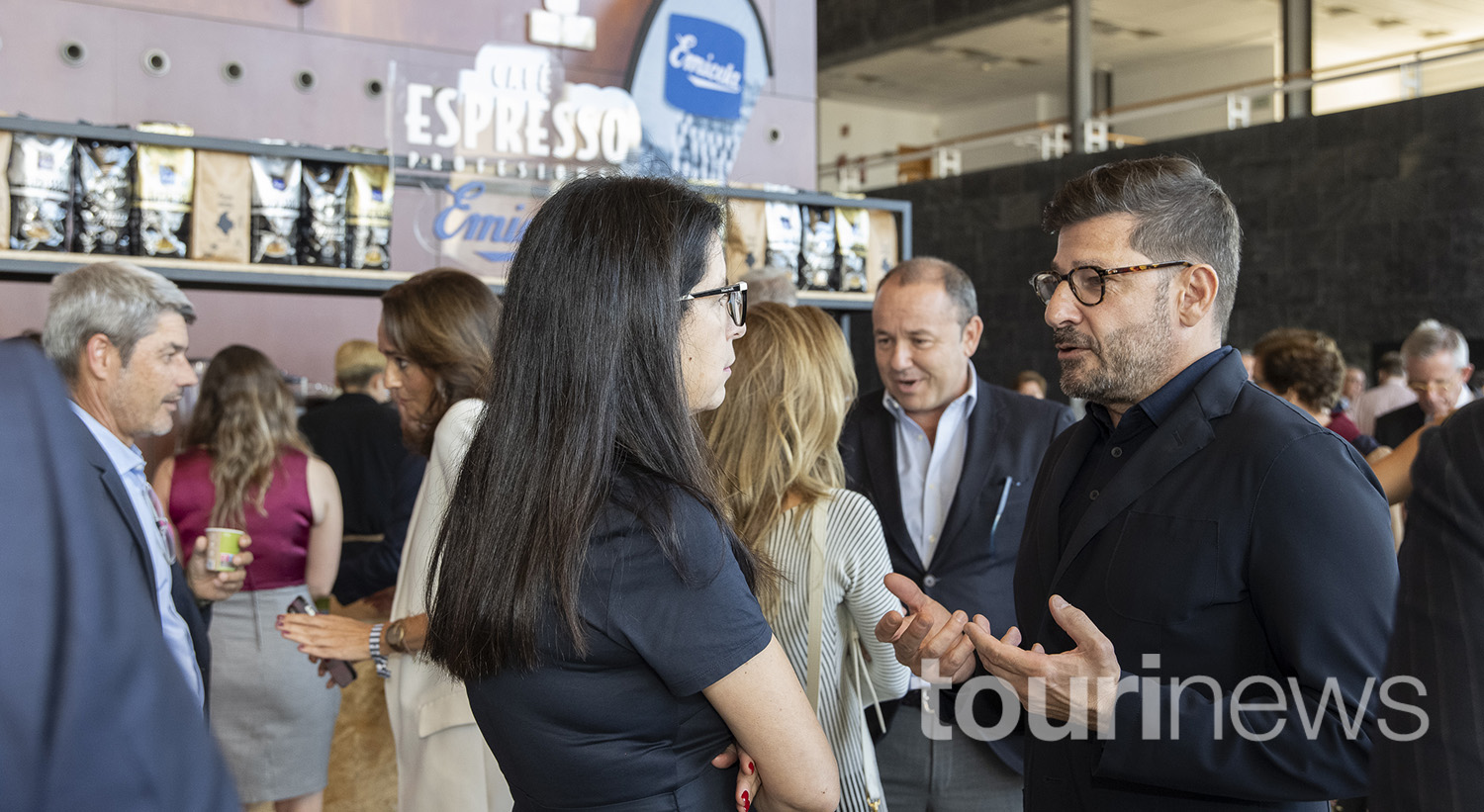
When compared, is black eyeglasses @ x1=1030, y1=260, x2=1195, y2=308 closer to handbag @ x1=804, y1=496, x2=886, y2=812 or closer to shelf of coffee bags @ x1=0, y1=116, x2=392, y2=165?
handbag @ x1=804, y1=496, x2=886, y2=812

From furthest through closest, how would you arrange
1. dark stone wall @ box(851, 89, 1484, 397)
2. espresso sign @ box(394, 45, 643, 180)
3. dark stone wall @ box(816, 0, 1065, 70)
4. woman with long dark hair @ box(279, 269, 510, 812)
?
dark stone wall @ box(816, 0, 1065, 70) → dark stone wall @ box(851, 89, 1484, 397) → espresso sign @ box(394, 45, 643, 180) → woman with long dark hair @ box(279, 269, 510, 812)

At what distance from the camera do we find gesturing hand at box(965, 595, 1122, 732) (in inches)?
55.0

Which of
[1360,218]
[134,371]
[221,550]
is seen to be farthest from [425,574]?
[1360,218]

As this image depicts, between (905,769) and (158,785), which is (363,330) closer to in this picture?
(905,769)

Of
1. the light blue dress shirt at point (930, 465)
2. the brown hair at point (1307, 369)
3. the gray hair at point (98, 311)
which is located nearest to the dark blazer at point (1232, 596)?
the light blue dress shirt at point (930, 465)

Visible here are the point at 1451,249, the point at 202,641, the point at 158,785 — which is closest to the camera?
the point at 158,785

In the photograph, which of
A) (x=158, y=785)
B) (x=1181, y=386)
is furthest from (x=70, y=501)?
(x=1181, y=386)

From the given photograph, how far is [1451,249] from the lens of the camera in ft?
29.6

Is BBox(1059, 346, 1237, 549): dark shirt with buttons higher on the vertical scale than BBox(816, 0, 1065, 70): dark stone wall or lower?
lower

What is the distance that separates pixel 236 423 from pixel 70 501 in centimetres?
297

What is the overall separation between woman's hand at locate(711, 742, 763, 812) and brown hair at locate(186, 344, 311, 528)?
7.70 feet

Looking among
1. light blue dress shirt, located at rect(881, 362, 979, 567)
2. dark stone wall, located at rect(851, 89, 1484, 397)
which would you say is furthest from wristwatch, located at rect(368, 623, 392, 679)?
dark stone wall, located at rect(851, 89, 1484, 397)

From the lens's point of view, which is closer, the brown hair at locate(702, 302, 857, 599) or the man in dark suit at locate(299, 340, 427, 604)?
the brown hair at locate(702, 302, 857, 599)

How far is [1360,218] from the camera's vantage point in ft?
31.7
